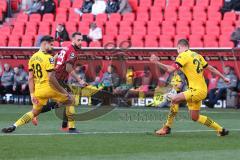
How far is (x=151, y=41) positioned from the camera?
2645cm

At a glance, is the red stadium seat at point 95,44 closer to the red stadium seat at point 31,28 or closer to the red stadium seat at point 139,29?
the red stadium seat at point 139,29

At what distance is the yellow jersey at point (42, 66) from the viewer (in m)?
14.2

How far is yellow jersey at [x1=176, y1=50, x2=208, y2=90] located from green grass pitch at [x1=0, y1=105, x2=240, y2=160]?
3.39 feet

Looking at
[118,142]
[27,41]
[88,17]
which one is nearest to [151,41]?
[88,17]

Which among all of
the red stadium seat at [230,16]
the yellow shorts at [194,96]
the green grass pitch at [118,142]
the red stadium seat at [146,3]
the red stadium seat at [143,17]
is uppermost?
the red stadium seat at [146,3]

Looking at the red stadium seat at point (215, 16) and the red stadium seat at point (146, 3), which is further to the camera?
the red stadium seat at point (146, 3)

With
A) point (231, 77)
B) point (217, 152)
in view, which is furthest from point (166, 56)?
point (217, 152)

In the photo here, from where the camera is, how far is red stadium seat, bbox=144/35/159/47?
26.4 m

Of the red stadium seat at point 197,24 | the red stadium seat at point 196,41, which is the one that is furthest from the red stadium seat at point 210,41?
the red stadium seat at point 197,24

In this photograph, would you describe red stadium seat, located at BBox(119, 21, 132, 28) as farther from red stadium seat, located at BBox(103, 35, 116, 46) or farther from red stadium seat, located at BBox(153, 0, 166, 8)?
red stadium seat, located at BBox(153, 0, 166, 8)

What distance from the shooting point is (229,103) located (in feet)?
80.9

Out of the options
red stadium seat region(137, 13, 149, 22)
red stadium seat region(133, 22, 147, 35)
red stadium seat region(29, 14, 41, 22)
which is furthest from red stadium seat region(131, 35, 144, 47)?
red stadium seat region(29, 14, 41, 22)

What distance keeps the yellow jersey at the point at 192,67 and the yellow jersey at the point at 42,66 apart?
2508mm

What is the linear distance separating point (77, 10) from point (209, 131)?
15017 mm
